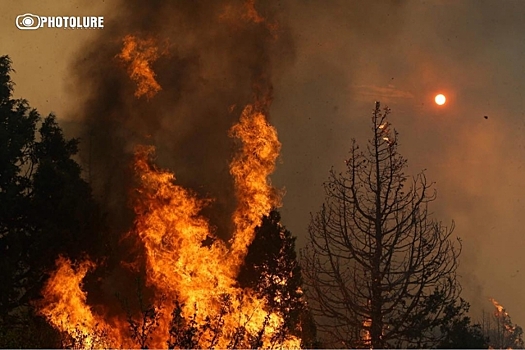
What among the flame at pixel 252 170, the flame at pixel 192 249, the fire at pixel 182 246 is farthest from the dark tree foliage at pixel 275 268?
the flame at pixel 252 170

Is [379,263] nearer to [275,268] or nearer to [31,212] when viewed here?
[275,268]

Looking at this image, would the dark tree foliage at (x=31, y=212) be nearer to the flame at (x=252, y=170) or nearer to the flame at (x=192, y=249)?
the flame at (x=192, y=249)

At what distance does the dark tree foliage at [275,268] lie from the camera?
825 inches

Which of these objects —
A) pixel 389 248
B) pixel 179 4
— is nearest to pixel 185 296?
pixel 389 248

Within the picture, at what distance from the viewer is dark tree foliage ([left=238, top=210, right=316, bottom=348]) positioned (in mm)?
20953

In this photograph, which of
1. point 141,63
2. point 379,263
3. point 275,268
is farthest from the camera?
point 275,268

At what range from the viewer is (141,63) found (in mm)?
20906

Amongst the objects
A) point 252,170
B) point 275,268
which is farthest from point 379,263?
point 275,268

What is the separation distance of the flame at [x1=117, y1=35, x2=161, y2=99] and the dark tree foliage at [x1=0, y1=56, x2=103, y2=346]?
4.70 metres

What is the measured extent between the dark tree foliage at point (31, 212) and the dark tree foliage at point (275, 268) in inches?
267

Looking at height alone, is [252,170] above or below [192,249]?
above

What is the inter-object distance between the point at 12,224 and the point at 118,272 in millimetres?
4620

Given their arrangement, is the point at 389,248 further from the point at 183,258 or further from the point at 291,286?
the point at 291,286

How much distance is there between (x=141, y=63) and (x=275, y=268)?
418 inches
